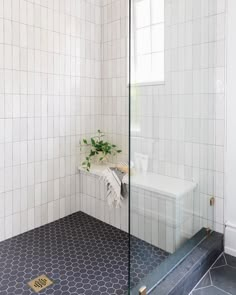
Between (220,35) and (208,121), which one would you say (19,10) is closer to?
A: (220,35)

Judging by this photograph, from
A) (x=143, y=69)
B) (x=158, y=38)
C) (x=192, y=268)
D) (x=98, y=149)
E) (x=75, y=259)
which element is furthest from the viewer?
(x=98, y=149)

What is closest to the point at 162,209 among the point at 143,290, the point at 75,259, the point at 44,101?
the point at 143,290

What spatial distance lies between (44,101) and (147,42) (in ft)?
4.42

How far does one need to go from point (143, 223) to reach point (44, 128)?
142 cm

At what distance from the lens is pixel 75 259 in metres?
1.82

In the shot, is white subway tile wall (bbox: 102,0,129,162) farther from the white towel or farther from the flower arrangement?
the white towel

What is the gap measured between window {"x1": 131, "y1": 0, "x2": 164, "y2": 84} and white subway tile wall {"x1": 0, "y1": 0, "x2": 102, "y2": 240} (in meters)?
1.29

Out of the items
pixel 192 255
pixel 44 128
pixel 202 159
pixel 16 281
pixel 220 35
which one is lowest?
pixel 16 281

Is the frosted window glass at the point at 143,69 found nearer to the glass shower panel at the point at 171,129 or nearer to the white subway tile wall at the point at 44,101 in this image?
the glass shower panel at the point at 171,129

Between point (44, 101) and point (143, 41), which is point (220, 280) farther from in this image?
point (44, 101)

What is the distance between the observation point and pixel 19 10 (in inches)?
81.0

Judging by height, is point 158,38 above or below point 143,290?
above

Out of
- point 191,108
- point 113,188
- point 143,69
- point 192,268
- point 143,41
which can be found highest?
point 143,41

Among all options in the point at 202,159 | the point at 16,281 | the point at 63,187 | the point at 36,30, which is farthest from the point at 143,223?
the point at 36,30
